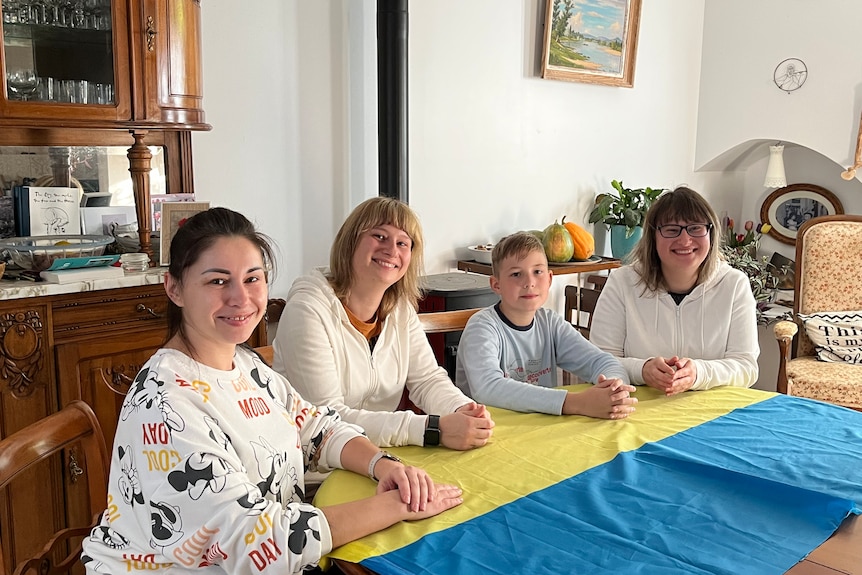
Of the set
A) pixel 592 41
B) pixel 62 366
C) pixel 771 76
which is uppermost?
pixel 592 41

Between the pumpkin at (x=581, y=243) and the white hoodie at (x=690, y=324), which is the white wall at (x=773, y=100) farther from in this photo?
the white hoodie at (x=690, y=324)

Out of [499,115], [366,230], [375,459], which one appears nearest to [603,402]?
[375,459]

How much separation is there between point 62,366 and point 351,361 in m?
1.00

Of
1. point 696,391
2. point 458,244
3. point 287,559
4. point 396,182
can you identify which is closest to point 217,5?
point 396,182

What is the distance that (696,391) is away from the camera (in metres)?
1.90

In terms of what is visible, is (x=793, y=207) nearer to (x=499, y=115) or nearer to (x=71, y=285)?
(x=499, y=115)

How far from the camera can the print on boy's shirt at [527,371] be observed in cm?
196

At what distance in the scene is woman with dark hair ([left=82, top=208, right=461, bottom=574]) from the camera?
3.53ft

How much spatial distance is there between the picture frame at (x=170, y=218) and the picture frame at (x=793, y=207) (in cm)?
354

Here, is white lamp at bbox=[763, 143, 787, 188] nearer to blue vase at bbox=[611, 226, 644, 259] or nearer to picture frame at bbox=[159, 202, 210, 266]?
blue vase at bbox=[611, 226, 644, 259]

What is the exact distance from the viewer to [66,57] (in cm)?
234

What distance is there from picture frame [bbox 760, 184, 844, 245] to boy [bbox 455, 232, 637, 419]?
3.14 meters

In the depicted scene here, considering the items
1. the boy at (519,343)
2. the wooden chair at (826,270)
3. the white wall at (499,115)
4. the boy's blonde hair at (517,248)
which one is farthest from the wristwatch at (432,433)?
the wooden chair at (826,270)

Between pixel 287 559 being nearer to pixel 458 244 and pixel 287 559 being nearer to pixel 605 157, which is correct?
pixel 458 244
